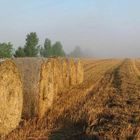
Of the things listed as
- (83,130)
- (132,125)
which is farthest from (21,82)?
(132,125)

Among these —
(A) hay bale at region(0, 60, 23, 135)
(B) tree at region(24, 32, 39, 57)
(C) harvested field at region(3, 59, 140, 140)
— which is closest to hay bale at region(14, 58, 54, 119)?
(C) harvested field at region(3, 59, 140, 140)

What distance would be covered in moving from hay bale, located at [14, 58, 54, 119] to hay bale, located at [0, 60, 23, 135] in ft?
1.47

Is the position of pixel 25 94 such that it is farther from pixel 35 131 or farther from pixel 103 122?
pixel 103 122

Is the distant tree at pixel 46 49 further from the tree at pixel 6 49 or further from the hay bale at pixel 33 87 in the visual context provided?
the hay bale at pixel 33 87

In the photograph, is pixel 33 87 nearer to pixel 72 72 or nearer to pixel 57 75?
pixel 57 75

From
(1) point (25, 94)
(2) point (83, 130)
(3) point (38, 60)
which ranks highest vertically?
(3) point (38, 60)

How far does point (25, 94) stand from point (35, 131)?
1262 millimetres

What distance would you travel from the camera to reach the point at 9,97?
977 centimetres

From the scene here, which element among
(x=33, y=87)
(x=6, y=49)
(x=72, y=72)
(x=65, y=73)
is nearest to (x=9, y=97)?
(x=33, y=87)

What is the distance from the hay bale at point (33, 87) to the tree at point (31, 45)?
34.6 meters

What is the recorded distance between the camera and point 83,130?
32.0 feet

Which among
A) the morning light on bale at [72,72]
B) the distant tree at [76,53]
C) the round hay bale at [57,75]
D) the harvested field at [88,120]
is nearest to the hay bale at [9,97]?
the harvested field at [88,120]

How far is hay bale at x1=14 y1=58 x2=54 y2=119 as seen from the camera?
10.6 m

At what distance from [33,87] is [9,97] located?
44.6 inches
